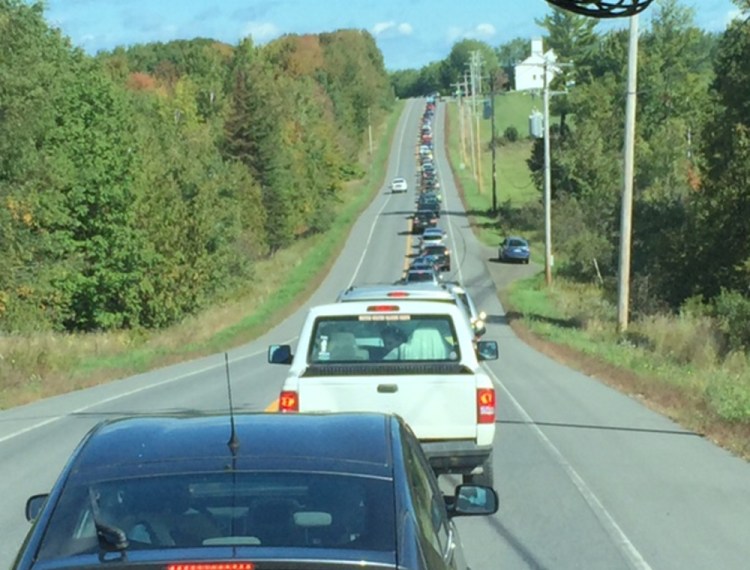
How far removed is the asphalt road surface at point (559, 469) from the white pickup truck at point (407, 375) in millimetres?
728

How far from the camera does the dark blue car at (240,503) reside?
3.91 meters

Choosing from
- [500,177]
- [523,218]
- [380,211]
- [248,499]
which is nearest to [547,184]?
[523,218]

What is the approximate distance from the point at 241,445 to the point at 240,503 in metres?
0.40

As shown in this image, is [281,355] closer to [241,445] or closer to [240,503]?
[241,445]

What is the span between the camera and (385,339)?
11930 mm

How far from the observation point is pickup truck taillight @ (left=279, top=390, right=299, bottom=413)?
35.4ft

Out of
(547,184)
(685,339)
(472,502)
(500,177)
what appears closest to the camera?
(472,502)

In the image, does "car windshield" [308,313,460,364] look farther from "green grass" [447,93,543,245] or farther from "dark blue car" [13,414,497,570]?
"green grass" [447,93,543,245]

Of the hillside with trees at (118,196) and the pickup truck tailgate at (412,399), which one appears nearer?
the pickup truck tailgate at (412,399)

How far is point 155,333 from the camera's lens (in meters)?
51.1

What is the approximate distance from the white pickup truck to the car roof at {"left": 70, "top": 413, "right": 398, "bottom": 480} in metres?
5.43

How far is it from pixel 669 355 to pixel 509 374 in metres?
5.53

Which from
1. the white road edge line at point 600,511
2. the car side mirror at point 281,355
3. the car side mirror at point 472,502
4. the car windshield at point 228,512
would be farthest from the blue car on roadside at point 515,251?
the car windshield at point 228,512

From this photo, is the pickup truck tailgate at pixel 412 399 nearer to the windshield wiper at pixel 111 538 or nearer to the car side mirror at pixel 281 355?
the car side mirror at pixel 281 355
